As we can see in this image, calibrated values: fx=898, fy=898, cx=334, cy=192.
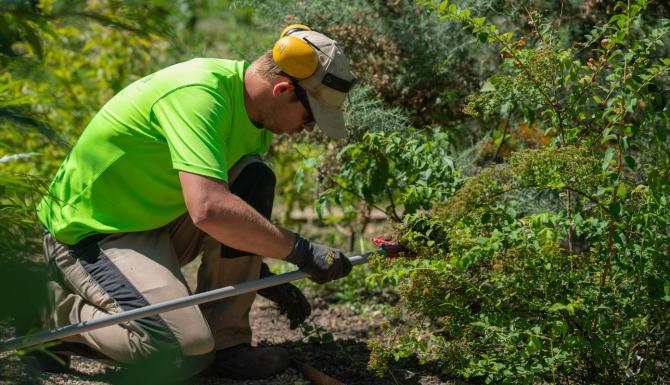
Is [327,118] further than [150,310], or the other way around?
[327,118]

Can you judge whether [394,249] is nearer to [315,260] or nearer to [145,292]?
[315,260]

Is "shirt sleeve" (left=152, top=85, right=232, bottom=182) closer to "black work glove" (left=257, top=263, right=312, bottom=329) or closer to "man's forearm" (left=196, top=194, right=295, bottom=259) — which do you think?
"man's forearm" (left=196, top=194, right=295, bottom=259)

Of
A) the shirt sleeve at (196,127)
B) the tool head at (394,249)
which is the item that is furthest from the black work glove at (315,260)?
the shirt sleeve at (196,127)

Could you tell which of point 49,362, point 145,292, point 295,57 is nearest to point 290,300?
point 145,292

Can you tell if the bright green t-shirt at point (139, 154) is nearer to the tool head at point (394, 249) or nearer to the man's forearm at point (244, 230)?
the man's forearm at point (244, 230)

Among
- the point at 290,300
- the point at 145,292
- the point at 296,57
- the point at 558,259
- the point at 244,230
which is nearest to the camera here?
the point at 558,259

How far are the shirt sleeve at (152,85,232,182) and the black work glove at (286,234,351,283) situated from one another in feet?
1.21

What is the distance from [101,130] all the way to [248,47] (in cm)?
151

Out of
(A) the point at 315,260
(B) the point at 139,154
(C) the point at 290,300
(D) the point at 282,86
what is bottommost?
(C) the point at 290,300

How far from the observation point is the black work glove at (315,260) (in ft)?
10.3

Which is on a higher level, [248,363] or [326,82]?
[326,82]

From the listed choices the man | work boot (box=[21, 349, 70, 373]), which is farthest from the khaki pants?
work boot (box=[21, 349, 70, 373])

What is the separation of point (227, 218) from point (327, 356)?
3.49 feet

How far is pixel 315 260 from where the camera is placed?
10.4ft
